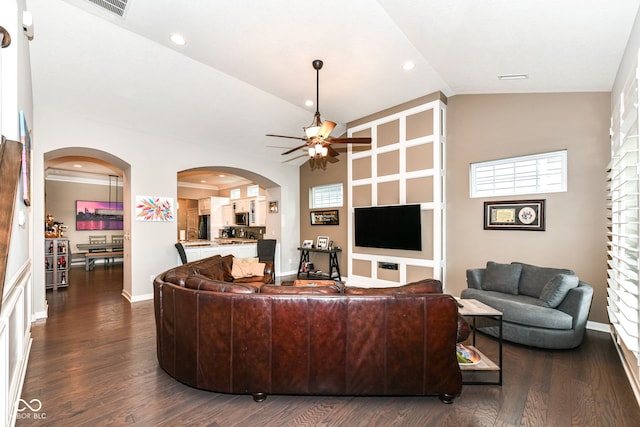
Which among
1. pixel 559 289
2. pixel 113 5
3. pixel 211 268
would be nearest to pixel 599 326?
pixel 559 289

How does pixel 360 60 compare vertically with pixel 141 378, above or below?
above

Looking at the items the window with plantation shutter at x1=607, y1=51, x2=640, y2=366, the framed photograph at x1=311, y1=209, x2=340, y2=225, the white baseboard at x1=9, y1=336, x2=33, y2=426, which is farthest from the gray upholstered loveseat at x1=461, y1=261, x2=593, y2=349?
the white baseboard at x1=9, y1=336, x2=33, y2=426

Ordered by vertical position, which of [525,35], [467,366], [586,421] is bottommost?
[586,421]

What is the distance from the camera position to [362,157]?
19.7ft

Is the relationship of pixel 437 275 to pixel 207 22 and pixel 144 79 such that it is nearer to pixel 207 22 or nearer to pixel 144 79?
pixel 207 22

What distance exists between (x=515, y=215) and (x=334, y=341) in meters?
3.62

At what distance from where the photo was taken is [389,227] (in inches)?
215

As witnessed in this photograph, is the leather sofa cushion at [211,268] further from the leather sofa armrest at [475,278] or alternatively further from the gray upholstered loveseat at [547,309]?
the leather sofa armrest at [475,278]

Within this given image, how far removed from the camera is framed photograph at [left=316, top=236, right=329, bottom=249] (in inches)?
270

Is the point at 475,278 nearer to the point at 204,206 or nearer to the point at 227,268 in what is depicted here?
the point at 227,268

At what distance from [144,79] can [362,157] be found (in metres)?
3.97

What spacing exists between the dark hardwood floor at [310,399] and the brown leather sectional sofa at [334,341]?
0.42 ft

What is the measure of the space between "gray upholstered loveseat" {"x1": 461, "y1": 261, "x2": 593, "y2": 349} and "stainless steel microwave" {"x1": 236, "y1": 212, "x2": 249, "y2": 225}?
6.75 meters

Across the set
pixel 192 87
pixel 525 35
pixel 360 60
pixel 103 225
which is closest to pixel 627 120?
pixel 525 35
